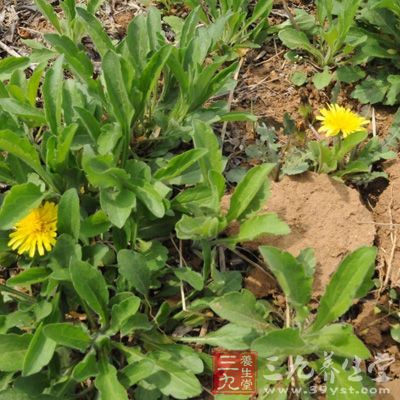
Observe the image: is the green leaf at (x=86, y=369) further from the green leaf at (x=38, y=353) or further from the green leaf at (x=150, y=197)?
the green leaf at (x=150, y=197)

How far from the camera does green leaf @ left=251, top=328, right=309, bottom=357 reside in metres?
2.04

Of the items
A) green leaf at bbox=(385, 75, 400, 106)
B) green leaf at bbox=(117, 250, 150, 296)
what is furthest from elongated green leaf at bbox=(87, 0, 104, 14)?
green leaf at bbox=(385, 75, 400, 106)

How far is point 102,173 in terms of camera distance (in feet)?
7.36

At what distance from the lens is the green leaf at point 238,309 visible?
7.45 ft

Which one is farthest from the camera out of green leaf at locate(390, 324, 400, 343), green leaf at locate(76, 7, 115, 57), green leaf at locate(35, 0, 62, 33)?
green leaf at locate(35, 0, 62, 33)

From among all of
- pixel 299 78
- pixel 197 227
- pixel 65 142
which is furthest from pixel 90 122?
pixel 299 78

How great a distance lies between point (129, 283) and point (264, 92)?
4.85 feet

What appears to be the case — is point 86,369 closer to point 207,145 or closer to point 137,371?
point 137,371

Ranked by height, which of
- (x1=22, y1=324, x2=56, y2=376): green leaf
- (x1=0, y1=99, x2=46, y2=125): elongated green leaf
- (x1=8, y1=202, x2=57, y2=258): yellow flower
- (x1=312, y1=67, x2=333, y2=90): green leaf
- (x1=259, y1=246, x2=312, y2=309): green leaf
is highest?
(x1=0, y1=99, x2=46, y2=125): elongated green leaf

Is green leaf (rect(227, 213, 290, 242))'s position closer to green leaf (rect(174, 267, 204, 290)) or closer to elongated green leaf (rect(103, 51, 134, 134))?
green leaf (rect(174, 267, 204, 290))

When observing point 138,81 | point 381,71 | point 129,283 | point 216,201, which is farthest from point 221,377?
point 381,71

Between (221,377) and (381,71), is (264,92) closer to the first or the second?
(381,71)

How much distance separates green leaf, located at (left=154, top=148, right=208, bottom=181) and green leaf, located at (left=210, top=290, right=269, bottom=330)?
0.57 meters

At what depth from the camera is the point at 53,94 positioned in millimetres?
2482
